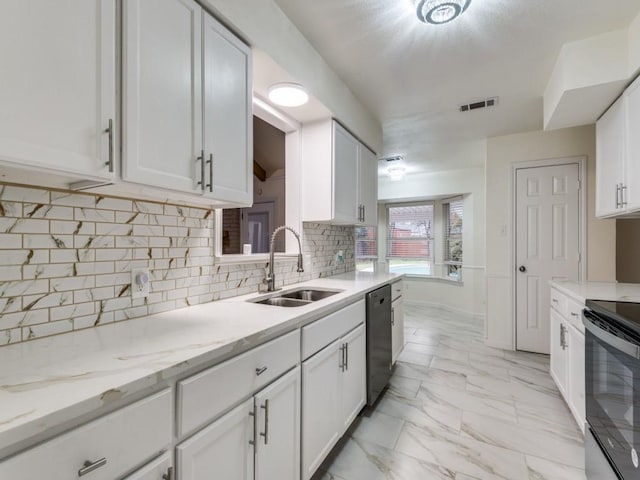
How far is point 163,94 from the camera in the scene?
112 cm

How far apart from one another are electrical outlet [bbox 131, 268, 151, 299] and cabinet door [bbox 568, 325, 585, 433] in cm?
244

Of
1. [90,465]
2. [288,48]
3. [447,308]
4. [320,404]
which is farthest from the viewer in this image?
[447,308]

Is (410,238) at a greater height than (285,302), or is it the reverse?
(410,238)

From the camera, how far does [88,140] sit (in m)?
0.90

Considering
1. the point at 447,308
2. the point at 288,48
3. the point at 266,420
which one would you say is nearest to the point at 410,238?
the point at 447,308

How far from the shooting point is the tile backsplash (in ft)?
3.23

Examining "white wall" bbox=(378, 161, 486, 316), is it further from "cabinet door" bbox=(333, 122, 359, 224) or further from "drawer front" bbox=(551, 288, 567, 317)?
"cabinet door" bbox=(333, 122, 359, 224)

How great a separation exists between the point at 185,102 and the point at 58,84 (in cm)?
44

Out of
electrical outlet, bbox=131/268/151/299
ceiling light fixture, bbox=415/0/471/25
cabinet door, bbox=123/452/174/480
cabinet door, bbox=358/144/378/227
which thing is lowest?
cabinet door, bbox=123/452/174/480

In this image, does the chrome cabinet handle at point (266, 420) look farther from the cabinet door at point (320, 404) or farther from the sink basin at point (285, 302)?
the sink basin at point (285, 302)

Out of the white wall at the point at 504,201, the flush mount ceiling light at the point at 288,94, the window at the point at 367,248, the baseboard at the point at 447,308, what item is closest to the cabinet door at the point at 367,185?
the flush mount ceiling light at the point at 288,94

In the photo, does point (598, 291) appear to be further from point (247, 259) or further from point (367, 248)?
point (367, 248)

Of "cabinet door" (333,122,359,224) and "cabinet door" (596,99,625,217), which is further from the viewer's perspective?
"cabinet door" (333,122,359,224)

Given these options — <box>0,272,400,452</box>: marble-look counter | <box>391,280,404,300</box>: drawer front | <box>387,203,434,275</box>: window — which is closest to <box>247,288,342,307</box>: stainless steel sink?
<box>0,272,400,452</box>: marble-look counter
